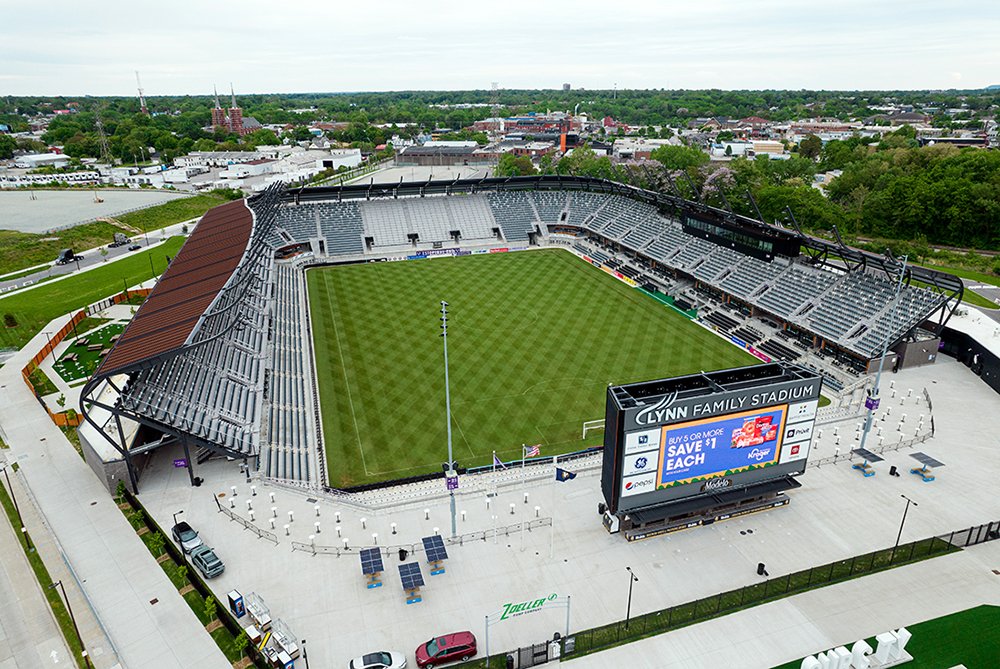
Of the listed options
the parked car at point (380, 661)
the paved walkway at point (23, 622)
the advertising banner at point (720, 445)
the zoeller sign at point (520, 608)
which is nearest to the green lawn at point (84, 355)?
the paved walkway at point (23, 622)

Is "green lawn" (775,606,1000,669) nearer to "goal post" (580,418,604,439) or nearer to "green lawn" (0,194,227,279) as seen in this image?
"goal post" (580,418,604,439)

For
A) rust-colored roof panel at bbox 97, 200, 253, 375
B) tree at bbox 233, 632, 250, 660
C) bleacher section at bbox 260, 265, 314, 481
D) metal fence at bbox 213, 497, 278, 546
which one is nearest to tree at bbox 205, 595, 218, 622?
tree at bbox 233, 632, 250, 660

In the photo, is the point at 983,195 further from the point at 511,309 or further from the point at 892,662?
the point at 892,662

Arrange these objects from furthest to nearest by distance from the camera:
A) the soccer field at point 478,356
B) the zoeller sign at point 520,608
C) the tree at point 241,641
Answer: the soccer field at point 478,356 < the zoeller sign at point 520,608 < the tree at point 241,641

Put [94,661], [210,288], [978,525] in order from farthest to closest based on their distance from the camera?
[210,288]
[978,525]
[94,661]

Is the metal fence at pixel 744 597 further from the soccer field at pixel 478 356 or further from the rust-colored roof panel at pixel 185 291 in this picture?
the rust-colored roof panel at pixel 185 291

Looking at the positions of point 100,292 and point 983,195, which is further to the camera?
→ point 983,195

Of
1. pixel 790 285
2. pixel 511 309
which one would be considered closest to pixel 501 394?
pixel 511 309
